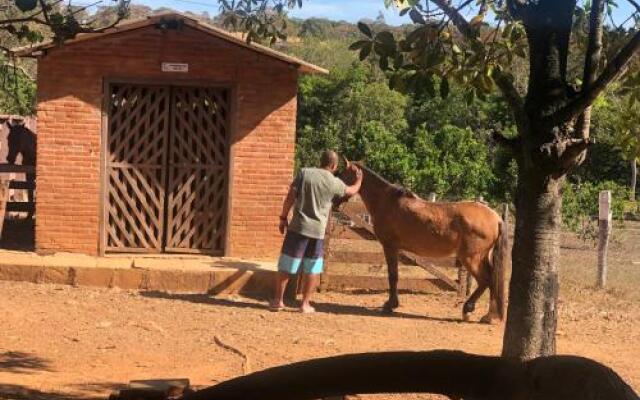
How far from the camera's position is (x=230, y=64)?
1252 cm

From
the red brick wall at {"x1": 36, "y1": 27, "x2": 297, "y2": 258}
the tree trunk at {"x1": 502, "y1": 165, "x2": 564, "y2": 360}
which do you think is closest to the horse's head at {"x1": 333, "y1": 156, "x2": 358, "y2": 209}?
the red brick wall at {"x1": 36, "y1": 27, "x2": 297, "y2": 258}

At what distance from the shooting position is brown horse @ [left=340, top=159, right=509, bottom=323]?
1072 centimetres

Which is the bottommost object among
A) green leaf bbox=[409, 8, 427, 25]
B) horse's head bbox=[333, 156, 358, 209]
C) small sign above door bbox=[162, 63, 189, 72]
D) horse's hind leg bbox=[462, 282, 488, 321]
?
horse's hind leg bbox=[462, 282, 488, 321]

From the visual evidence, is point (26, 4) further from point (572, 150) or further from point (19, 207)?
point (19, 207)

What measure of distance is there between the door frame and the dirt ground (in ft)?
4.37

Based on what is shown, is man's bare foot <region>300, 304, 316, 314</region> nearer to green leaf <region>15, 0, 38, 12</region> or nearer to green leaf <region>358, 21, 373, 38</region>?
green leaf <region>358, 21, 373, 38</region>

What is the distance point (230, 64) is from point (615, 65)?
351 inches

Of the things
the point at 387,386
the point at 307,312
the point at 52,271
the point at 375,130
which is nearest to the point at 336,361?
the point at 387,386

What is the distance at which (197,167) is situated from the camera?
1279cm

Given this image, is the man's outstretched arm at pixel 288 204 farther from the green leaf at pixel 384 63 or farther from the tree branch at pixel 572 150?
the tree branch at pixel 572 150

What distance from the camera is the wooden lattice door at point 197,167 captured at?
12789mm

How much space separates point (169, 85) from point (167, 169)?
1174 mm

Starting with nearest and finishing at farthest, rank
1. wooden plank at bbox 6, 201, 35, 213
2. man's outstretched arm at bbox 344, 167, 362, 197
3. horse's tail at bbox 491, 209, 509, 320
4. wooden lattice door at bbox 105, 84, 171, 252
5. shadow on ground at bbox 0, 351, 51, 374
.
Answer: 1. shadow on ground at bbox 0, 351, 51, 374
2. horse's tail at bbox 491, 209, 509, 320
3. man's outstretched arm at bbox 344, 167, 362, 197
4. wooden lattice door at bbox 105, 84, 171, 252
5. wooden plank at bbox 6, 201, 35, 213

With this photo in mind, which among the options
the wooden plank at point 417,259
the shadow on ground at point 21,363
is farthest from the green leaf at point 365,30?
the wooden plank at point 417,259
